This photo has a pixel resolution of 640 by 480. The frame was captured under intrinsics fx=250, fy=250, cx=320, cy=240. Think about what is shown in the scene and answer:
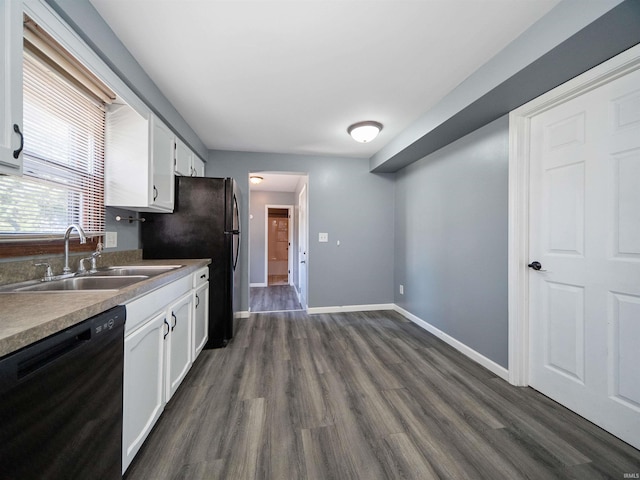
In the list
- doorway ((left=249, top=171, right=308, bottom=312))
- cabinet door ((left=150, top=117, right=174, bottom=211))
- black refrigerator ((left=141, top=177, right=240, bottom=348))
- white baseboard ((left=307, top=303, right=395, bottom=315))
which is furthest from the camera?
doorway ((left=249, top=171, right=308, bottom=312))

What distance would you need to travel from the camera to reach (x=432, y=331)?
114 inches

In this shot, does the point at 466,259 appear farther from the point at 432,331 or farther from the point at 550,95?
the point at 550,95

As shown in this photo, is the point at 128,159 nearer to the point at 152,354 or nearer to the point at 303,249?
the point at 152,354

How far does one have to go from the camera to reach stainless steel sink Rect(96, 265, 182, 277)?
168 cm

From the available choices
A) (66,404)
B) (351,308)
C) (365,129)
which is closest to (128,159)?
(66,404)

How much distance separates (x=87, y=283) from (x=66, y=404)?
0.89 metres

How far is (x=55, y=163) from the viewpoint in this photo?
1.41 metres

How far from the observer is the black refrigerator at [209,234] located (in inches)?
93.7

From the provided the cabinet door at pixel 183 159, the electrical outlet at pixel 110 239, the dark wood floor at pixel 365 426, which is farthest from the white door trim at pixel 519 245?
the electrical outlet at pixel 110 239

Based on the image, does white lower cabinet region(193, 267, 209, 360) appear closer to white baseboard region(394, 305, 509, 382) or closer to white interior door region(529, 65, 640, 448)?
white baseboard region(394, 305, 509, 382)

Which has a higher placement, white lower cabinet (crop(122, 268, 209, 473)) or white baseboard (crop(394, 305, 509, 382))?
white lower cabinet (crop(122, 268, 209, 473))

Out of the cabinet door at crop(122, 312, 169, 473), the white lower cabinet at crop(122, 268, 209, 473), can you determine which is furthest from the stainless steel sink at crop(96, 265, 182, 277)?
the cabinet door at crop(122, 312, 169, 473)

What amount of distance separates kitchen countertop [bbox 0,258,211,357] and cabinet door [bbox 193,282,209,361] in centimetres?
Result: 94

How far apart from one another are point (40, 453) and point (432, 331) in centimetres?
308
